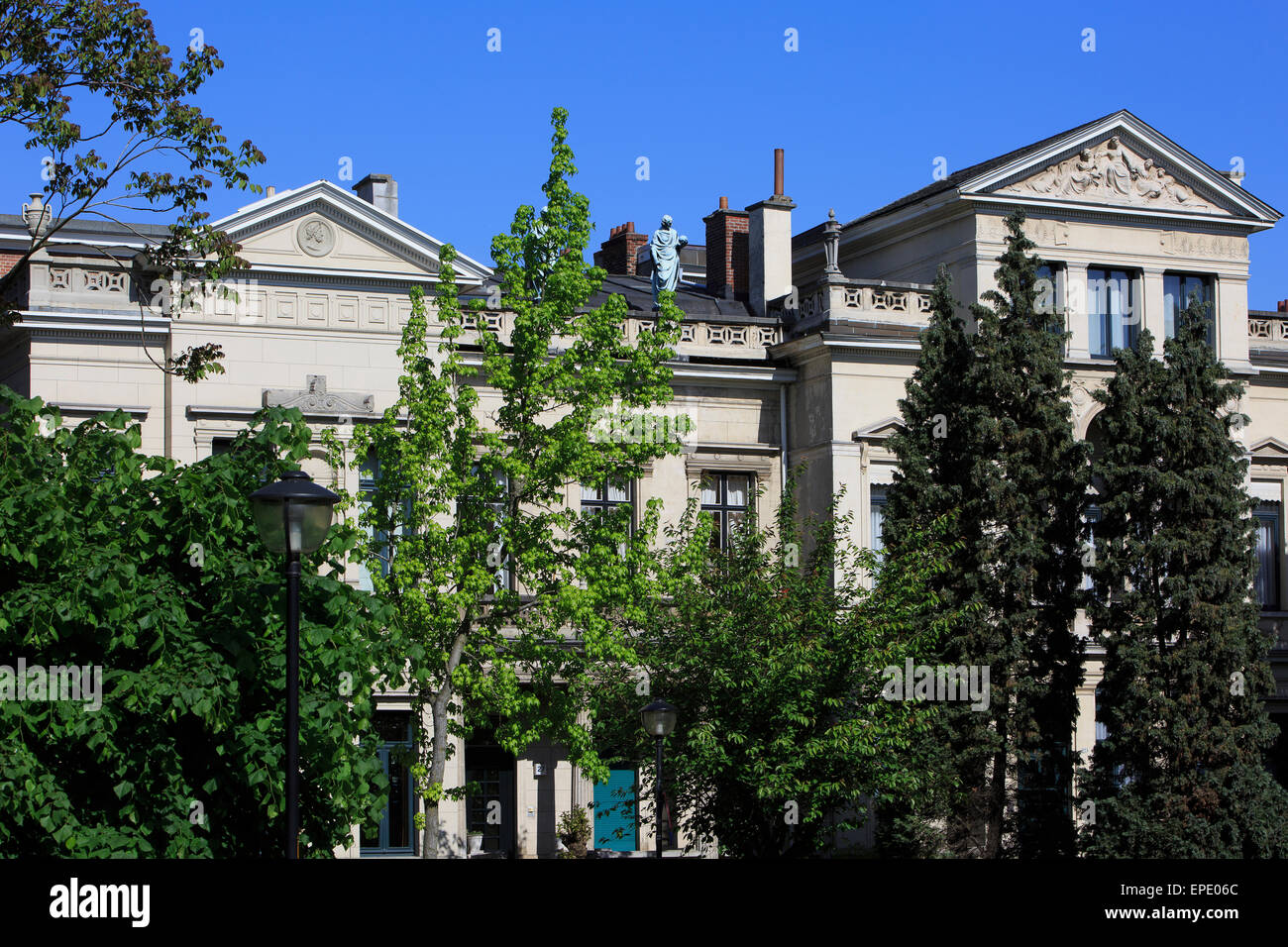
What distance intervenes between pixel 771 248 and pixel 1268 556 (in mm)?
12966

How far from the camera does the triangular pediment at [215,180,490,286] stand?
3328cm

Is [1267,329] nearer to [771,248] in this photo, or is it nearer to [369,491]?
[771,248]

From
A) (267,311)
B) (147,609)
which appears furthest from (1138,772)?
(147,609)

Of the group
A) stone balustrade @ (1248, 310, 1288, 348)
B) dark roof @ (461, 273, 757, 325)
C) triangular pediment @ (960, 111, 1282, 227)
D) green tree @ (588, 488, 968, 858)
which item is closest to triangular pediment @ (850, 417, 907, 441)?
dark roof @ (461, 273, 757, 325)

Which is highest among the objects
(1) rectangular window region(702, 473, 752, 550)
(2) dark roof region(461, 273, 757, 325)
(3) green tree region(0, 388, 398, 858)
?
(2) dark roof region(461, 273, 757, 325)

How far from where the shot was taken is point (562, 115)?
28938 mm

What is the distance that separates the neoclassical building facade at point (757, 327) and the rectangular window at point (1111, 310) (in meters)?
0.05

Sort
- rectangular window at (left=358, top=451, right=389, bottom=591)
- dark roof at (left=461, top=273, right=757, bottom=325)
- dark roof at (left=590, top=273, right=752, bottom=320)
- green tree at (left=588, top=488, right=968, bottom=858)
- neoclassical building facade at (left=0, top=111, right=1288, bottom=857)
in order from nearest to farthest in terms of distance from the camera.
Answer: green tree at (left=588, top=488, right=968, bottom=858) → rectangular window at (left=358, top=451, right=389, bottom=591) → neoclassical building facade at (left=0, top=111, right=1288, bottom=857) → dark roof at (left=461, top=273, right=757, bottom=325) → dark roof at (left=590, top=273, right=752, bottom=320)

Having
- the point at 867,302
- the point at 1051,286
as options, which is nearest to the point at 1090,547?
the point at 1051,286

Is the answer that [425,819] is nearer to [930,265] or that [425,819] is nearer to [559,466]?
[559,466]

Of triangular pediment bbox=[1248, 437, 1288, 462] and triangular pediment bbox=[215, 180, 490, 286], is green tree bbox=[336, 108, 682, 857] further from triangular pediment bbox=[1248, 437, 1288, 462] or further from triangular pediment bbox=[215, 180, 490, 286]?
triangular pediment bbox=[1248, 437, 1288, 462]

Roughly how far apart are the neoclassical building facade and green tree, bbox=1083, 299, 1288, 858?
2930 mm

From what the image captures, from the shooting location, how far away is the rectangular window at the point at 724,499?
3784 centimetres

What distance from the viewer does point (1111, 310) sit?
3909 centimetres
